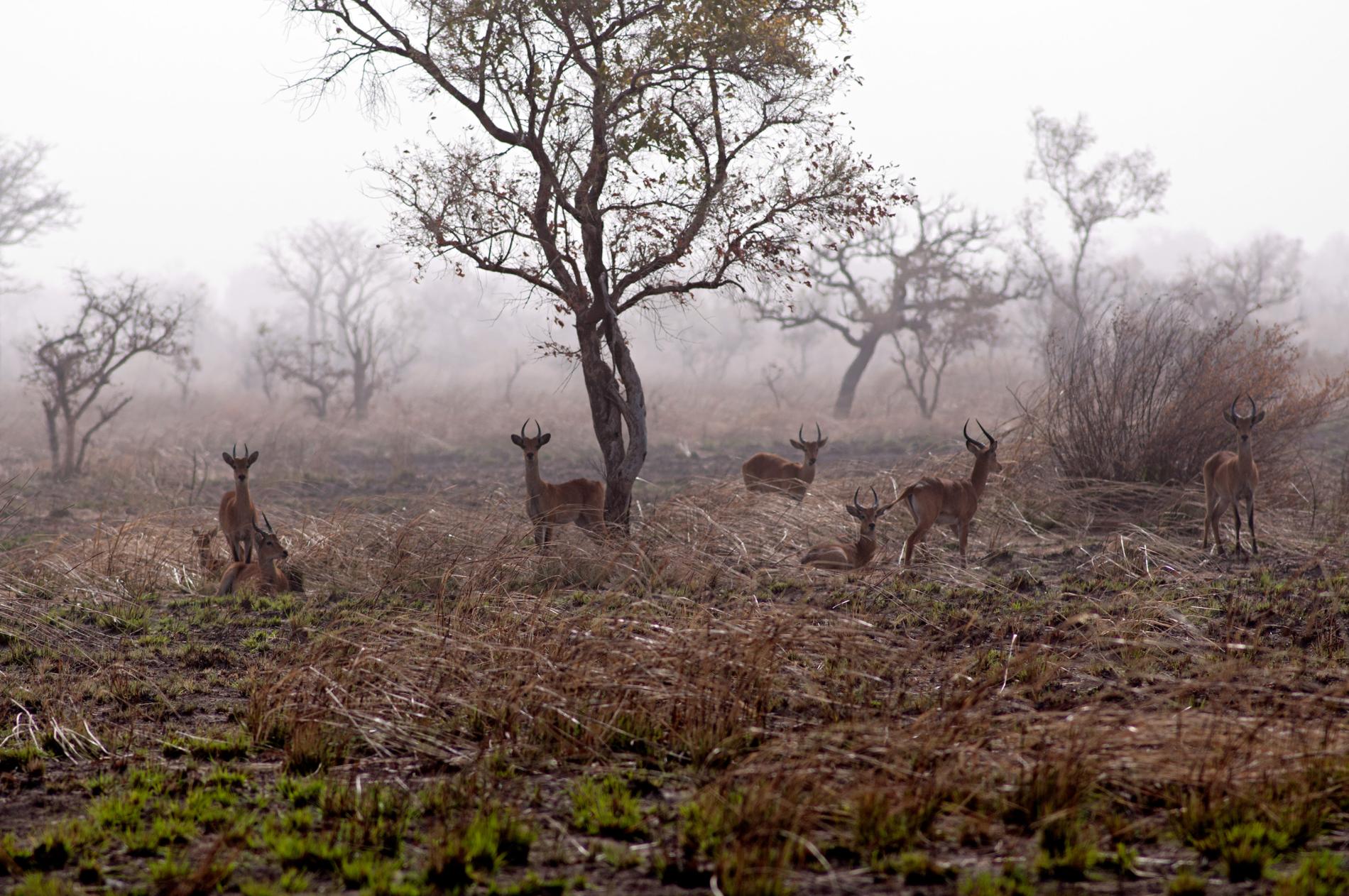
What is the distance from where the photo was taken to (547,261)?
35.7 ft

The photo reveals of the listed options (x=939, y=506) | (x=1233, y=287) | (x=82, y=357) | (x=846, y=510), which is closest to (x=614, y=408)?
(x=846, y=510)

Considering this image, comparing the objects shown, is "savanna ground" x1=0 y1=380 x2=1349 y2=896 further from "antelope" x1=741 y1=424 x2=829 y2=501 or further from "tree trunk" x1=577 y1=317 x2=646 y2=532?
"antelope" x1=741 y1=424 x2=829 y2=501

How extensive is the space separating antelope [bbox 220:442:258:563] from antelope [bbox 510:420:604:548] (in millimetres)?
2598

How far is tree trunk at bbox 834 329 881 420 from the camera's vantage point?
33156 millimetres

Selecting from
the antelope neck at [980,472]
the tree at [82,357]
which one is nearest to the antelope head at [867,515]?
the antelope neck at [980,472]

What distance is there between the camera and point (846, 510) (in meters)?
10.8

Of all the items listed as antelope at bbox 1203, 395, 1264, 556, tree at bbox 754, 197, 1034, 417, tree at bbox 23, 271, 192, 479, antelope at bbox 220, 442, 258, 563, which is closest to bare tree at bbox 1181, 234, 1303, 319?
tree at bbox 754, 197, 1034, 417

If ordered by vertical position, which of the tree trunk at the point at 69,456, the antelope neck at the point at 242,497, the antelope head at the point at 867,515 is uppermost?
the tree trunk at the point at 69,456

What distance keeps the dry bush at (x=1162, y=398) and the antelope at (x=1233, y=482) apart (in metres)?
1.92

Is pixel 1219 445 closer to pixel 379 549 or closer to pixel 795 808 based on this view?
pixel 379 549

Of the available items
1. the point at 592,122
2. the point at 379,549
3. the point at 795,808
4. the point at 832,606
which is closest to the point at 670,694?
the point at 795,808

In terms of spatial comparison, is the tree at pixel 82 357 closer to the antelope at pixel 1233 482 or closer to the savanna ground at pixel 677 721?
the savanna ground at pixel 677 721

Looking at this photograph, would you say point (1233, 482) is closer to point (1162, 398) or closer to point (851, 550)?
point (1162, 398)

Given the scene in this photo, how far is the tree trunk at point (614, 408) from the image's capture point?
11094 millimetres
